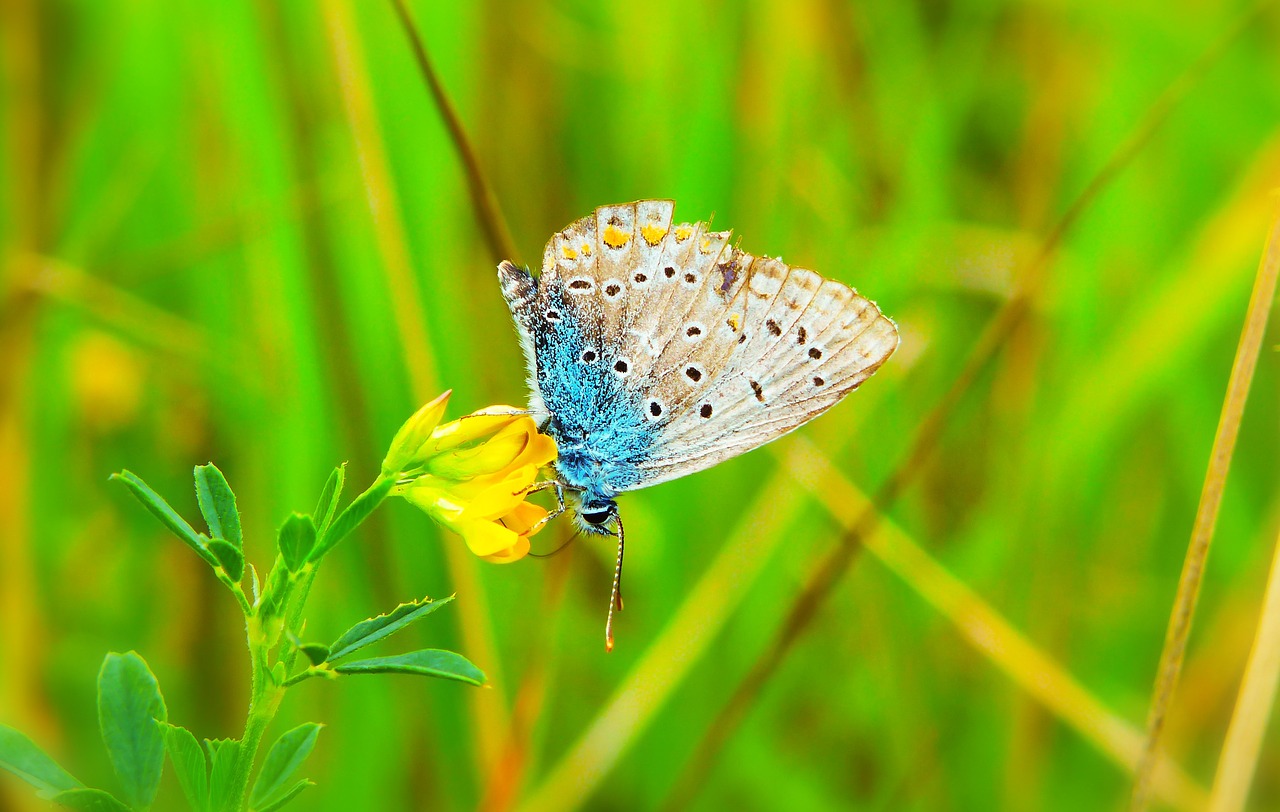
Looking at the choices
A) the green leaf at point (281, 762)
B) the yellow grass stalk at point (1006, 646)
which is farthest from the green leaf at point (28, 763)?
the yellow grass stalk at point (1006, 646)

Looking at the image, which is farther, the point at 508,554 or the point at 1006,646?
the point at 1006,646

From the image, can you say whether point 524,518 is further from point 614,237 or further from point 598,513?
point 614,237

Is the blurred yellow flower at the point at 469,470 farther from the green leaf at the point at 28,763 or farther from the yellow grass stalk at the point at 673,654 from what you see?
the yellow grass stalk at the point at 673,654

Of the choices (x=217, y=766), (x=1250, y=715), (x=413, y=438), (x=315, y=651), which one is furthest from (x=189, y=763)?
(x=1250, y=715)

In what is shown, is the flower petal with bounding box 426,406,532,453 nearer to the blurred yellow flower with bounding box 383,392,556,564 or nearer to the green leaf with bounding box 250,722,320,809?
the blurred yellow flower with bounding box 383,392,556,564

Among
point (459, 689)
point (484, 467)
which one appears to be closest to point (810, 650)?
point (459, 689)

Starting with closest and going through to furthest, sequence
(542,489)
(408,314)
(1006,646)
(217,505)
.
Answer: (217,505) → (542,489) → (408,314) → (1006,646)
